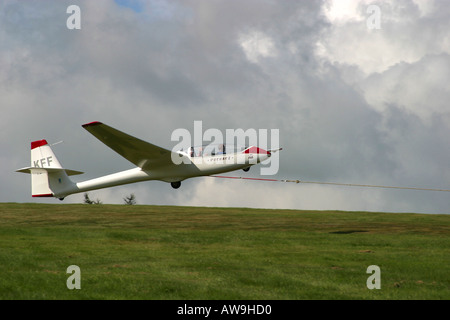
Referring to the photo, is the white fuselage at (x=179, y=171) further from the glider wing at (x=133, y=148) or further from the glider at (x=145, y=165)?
the glider wing at (x=133, y=148)

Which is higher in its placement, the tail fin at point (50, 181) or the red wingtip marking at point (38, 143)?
the red wingtip marking at point (38, 143)

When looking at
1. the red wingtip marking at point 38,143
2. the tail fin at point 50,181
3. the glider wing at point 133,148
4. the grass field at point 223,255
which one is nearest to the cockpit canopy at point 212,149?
the glider wing at point 133,148

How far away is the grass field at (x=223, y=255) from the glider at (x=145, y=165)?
242 centimetres

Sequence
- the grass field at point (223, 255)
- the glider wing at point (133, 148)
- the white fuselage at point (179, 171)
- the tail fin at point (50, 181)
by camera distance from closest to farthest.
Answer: the grass field at point (223, 255) < the white fuselage at point (179, 171) < the glider wing at point (133, 148) < the tail fin at point (50, 181)

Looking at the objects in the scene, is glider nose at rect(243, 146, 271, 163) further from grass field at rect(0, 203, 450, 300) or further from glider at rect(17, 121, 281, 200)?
grass field at rect(0, 203, 450, 300)

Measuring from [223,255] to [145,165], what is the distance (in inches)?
283

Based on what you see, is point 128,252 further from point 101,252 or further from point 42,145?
point 42,145

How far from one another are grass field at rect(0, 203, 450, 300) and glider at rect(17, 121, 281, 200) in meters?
2.42

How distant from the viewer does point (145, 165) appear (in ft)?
88.4

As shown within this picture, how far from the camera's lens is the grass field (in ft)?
50.4

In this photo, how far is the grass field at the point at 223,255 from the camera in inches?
604

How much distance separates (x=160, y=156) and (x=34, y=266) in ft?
29.7
